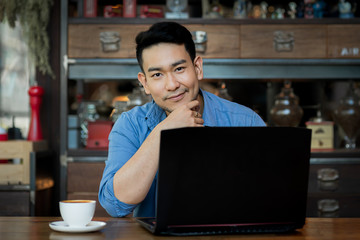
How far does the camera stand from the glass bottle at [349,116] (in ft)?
9.49

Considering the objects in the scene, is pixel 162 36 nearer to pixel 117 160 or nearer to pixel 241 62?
pixel 117 160

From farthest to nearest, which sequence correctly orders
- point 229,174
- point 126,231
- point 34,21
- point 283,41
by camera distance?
1. point 34,21
2. point 283,41
3. point 126,231
4. point 229,174

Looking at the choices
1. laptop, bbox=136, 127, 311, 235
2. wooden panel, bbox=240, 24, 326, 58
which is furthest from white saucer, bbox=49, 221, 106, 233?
wooden panel, bbox=240, 24, 326, 58

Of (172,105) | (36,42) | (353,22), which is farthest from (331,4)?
(172,105)

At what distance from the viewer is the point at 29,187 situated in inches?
105

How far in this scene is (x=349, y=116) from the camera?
2.90 m

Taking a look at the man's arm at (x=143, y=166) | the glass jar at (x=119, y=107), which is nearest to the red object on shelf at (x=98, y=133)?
the glass jar at (x=119, y=107)

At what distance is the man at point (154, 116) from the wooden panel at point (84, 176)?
1.21 metres

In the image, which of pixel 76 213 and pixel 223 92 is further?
pixel 223 92

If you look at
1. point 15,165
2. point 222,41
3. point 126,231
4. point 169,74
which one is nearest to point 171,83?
point 169,74

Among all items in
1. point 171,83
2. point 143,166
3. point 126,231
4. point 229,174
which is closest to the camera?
point 229,174

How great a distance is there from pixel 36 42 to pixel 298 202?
231cm

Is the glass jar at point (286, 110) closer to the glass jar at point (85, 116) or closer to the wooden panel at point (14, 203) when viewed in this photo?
the glass jar at point (85, 116)

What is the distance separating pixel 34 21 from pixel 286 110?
1.59 meters
